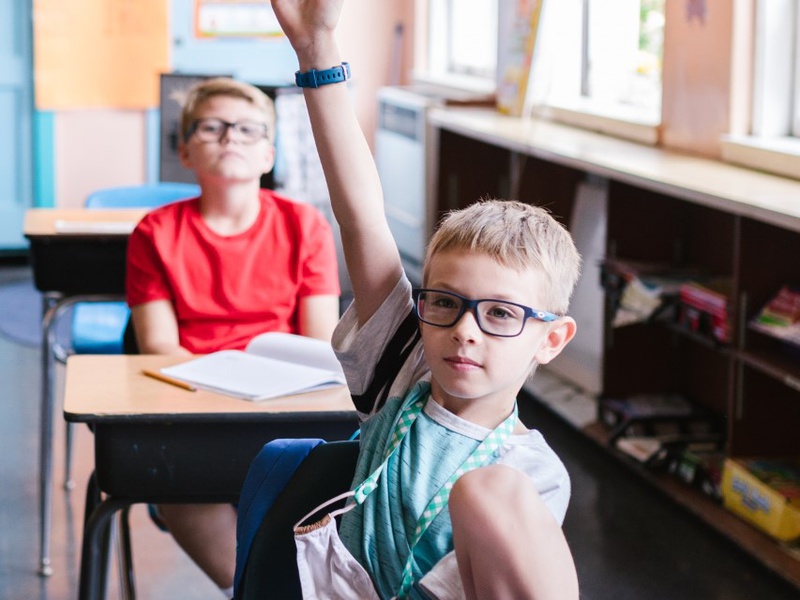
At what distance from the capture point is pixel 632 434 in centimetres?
371

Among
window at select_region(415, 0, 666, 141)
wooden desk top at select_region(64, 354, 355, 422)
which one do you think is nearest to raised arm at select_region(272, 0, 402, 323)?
wooden desk top at select_region(64, 354, 355, 422)

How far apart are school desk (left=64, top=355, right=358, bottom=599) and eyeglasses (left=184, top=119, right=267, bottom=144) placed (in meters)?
0.79

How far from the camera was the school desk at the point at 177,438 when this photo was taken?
5.76 feet

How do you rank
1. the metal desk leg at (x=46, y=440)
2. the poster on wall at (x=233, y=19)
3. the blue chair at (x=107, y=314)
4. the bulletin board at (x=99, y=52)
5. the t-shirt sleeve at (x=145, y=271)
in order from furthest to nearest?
→ the poster on wall at (x=233, y=19), the bulletin board at (x=99, y=52), the blue chair at (x=107, y=314), the metal desk leg at (x=46, y=440), the t-shirt sleeve at (x=145, y=271)

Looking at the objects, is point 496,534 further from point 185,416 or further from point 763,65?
point 763,65

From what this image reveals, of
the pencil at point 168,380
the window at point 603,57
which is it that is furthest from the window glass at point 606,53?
the pencil at point 168,380

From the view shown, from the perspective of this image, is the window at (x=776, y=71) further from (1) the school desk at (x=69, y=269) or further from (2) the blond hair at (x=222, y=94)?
(1) the school desk at (x=69, y=269)

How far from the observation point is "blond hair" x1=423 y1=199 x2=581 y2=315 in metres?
1.15

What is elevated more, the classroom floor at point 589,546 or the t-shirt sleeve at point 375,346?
the t-shirt sleeve at point 375,346

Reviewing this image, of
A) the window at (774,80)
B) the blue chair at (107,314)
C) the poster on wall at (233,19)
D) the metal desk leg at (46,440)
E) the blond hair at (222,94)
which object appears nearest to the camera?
the blond hair at (222,94)

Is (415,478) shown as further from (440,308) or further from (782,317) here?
(782,317)

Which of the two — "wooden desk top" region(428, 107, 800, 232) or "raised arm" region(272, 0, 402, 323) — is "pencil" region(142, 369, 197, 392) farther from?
"wooden desk top" region(428, 107, 800, 232)

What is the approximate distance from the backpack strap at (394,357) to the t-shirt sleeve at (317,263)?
118 centimetres

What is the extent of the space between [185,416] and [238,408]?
80 millimetres
